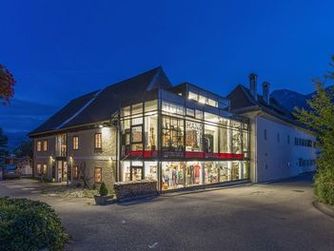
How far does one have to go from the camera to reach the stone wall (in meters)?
17.4

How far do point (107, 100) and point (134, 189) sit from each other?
14016 millimetres

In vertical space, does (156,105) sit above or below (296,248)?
above

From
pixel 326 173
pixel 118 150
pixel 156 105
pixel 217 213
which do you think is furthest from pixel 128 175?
pixel 326 173

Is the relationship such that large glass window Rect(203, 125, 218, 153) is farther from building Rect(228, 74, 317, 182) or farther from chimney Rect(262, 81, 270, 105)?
chimney Rect(262, 81, 270, 105)

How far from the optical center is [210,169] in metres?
25.7

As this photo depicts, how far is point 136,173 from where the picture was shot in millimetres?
22625

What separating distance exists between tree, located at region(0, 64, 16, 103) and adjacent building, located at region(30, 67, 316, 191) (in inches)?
551

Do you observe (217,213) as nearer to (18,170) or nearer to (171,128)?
(171,128)

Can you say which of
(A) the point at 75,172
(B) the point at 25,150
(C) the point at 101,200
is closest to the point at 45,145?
(A) the point at 75,172

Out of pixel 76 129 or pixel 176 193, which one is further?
pixel 76 129

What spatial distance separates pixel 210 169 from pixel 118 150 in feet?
24.4

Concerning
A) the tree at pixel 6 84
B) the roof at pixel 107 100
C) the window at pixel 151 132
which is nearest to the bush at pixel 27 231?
the tree at pixel 6 84

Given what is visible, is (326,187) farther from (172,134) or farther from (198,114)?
(198,114)

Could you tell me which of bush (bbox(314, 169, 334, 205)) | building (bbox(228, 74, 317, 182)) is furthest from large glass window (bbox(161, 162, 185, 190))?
building (bbox(228, 74, 317, 182))
